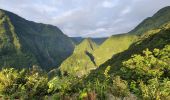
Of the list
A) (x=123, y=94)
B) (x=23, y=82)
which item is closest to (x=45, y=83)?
(x=23, y=82)

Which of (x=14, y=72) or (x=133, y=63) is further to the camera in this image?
(x=133, y=63)

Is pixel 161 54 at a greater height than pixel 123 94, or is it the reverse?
pixel 161 54

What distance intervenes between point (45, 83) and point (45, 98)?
4.08m

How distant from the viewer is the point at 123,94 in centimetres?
4206

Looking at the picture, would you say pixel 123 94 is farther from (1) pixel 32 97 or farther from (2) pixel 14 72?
(2) pixel 14 72

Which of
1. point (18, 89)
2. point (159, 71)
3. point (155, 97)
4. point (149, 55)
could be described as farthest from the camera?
point (149, 55)

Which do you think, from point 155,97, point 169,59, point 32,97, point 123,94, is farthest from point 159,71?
point 32,97

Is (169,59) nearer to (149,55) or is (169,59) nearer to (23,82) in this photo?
(149,55)

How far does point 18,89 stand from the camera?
4012 centimetres

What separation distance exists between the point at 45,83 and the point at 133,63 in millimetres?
20054

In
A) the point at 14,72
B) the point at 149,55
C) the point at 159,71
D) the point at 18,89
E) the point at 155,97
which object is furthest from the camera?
the point at 149,55

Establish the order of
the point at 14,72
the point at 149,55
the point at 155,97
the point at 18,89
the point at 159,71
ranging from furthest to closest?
the point at 149,55, the point at 159,71, the point at 14,72, the point at 18,89, the point at 155,97

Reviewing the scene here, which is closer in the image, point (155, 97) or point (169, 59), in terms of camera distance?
point (155, 97)

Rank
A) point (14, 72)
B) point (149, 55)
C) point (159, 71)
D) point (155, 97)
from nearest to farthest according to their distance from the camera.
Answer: point (155, 97) < point (14, 72) < point (159, 71) < point (149, 55)
